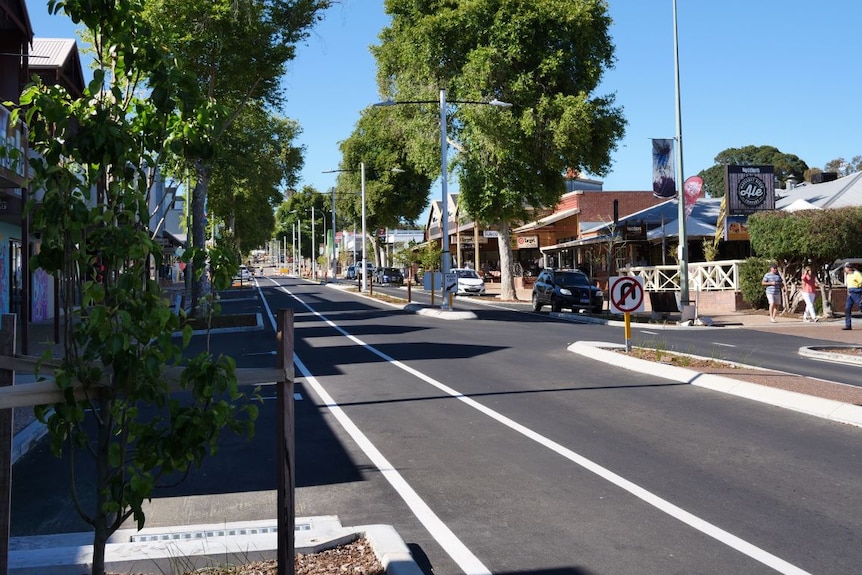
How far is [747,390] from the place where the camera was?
39.3 ft

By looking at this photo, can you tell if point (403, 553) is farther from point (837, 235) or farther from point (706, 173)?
point (706, 173)

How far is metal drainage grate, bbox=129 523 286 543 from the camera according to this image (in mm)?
5645

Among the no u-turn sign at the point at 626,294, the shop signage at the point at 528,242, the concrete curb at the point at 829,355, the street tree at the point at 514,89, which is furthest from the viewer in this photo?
the shop signage at the point at 528,242

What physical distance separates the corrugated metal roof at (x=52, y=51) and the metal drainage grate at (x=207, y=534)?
21.6 metres

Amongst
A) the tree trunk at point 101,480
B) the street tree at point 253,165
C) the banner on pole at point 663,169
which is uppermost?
the street tree at point 253,165

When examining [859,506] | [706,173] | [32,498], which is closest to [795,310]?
[859,506]

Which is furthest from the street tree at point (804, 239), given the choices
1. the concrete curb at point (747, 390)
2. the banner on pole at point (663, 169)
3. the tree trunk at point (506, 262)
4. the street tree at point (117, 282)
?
the street tree at point (117, 282)

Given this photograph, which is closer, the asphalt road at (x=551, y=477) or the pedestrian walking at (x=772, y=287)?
the asphalt road at (x=551, y=477)

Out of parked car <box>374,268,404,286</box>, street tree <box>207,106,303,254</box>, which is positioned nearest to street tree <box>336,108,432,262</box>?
parked car <box>374,268,404,286</box>

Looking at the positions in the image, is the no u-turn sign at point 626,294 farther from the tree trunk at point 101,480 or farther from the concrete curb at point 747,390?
the tree trunk at point 101,480

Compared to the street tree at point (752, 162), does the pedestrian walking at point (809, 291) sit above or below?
below

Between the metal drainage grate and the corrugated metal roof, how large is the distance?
21583mm

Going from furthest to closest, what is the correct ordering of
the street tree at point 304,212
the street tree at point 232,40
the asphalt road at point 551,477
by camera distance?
the street tree at point 304,212, the street tree at point 232,40, the asphalt road at point 551,477

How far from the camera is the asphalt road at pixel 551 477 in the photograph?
5.58 meters
